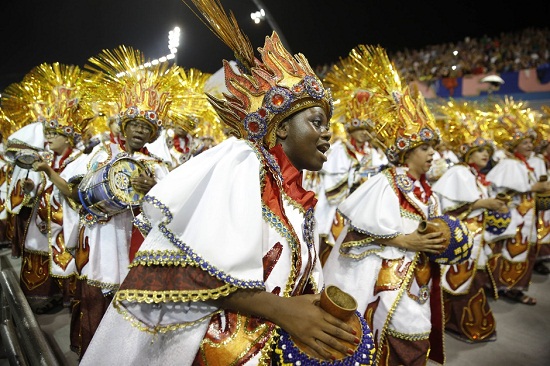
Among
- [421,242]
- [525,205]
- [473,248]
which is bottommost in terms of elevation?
[525,205]

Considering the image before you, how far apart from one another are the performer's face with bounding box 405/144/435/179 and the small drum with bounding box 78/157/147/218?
2.17m

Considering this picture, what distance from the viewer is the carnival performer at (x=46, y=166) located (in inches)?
163

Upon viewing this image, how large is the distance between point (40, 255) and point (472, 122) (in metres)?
5.69

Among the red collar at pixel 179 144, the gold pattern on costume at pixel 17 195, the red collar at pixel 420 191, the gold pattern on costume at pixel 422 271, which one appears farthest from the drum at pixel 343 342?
the red collar at pixel 179 144

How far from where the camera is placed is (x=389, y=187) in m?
3.22

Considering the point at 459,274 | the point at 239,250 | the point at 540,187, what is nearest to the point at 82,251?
the point at 239,250

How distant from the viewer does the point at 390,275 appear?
3.16m

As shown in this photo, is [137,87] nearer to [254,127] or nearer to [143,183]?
[143,183]

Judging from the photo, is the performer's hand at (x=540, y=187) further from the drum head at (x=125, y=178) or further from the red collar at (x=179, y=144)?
the red collar at (x=179, y=144)

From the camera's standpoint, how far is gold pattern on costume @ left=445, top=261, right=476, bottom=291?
4.47 meters

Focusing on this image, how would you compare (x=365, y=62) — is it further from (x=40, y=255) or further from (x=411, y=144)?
(x=40, y=255)

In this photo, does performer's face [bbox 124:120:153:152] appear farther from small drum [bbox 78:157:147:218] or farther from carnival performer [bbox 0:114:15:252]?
carnival performer [bbox 0:114:15:252]

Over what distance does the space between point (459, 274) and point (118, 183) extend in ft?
12.0

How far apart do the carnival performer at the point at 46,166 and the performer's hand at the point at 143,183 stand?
3.11ft
